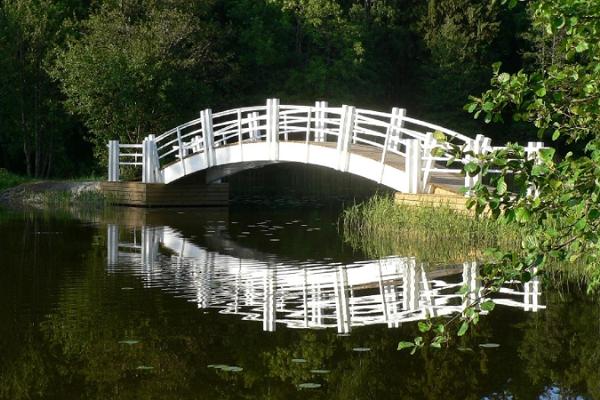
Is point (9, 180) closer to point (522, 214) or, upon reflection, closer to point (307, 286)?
point (307, 286)

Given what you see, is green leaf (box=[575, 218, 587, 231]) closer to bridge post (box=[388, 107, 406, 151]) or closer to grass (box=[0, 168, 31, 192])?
bridge post (box=[388, 107, 406, 151])

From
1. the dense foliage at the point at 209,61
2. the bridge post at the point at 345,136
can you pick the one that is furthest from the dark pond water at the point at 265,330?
the dense foliage at the point at 209,61

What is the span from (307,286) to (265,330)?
99.7 inches

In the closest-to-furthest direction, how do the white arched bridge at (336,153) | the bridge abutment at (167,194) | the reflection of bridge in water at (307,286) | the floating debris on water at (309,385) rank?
the floating debris on water at (309,385) → the reflection of bridge in water at (307,286) → the white arched bridge at (336,153) → the bridge abutment at (167,194)

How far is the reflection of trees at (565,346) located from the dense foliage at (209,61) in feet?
68.8

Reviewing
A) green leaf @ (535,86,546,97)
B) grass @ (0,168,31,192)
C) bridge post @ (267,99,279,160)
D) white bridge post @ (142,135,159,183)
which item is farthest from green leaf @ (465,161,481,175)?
grass @ (0,168,31,192)

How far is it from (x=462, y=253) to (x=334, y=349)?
251 inches

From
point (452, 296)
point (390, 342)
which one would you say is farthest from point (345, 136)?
point (390, 342)

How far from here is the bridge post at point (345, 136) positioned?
1906 centimetres

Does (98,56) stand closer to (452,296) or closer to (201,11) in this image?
(201,11)

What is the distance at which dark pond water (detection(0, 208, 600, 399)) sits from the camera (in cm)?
645

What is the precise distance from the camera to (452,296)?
9820 millimetres

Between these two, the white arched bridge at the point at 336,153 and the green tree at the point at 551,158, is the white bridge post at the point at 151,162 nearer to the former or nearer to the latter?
the white arched bridge at the point at 336,153

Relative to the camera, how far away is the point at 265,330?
8.15 m
